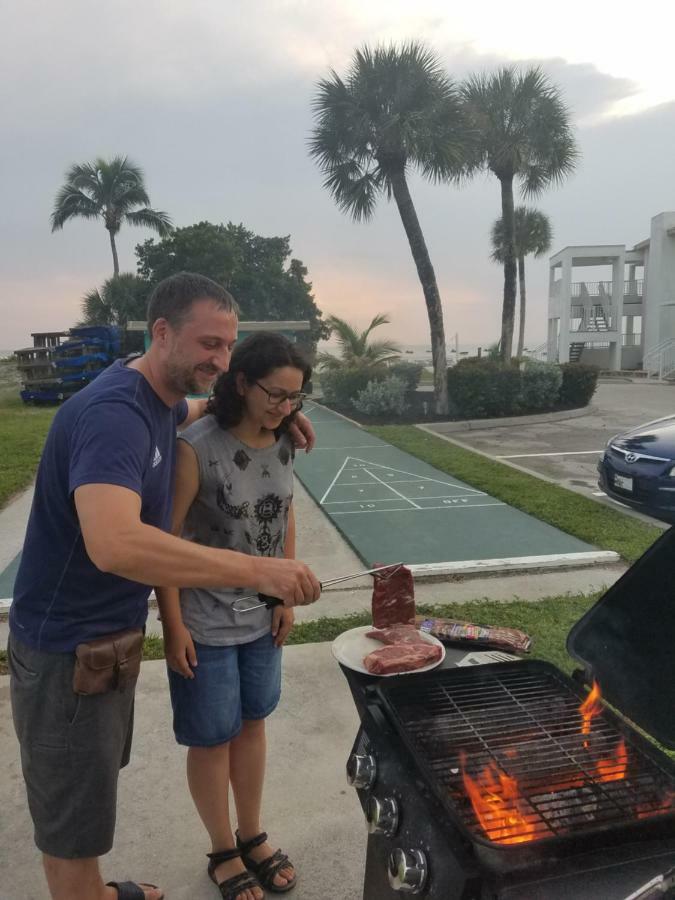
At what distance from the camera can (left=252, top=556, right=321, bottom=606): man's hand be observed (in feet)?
5.40

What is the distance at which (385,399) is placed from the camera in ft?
56.6

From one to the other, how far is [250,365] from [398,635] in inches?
39.6

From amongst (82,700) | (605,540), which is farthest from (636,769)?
(605,540)

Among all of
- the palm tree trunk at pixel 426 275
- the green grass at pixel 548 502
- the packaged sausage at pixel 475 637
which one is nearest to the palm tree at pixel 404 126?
the palm tree trunk at pixel 426 275

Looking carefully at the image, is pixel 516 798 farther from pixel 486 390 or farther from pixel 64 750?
pixel 486 390

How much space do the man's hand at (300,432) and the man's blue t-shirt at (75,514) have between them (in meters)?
0.54

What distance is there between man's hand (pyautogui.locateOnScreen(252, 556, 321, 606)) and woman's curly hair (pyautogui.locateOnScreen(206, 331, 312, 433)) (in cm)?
64

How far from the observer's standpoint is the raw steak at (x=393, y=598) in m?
2.28

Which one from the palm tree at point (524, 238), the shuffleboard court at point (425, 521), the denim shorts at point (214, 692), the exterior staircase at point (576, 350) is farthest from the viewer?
the palm tree at point (524, 238)

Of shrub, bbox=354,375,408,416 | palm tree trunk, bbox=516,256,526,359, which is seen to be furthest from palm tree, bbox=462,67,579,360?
palm tree trunk, bbox=516,256,526,359

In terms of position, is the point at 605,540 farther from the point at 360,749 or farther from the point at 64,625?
the point at 64,625

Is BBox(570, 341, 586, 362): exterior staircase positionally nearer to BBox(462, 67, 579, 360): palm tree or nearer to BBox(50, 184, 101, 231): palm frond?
BBox(462, 67, 579, 360): palm tree

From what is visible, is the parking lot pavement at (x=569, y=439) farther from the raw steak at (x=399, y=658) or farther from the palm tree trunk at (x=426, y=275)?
the raw steak at (x=399, y=658)

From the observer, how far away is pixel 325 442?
43.7 ft
